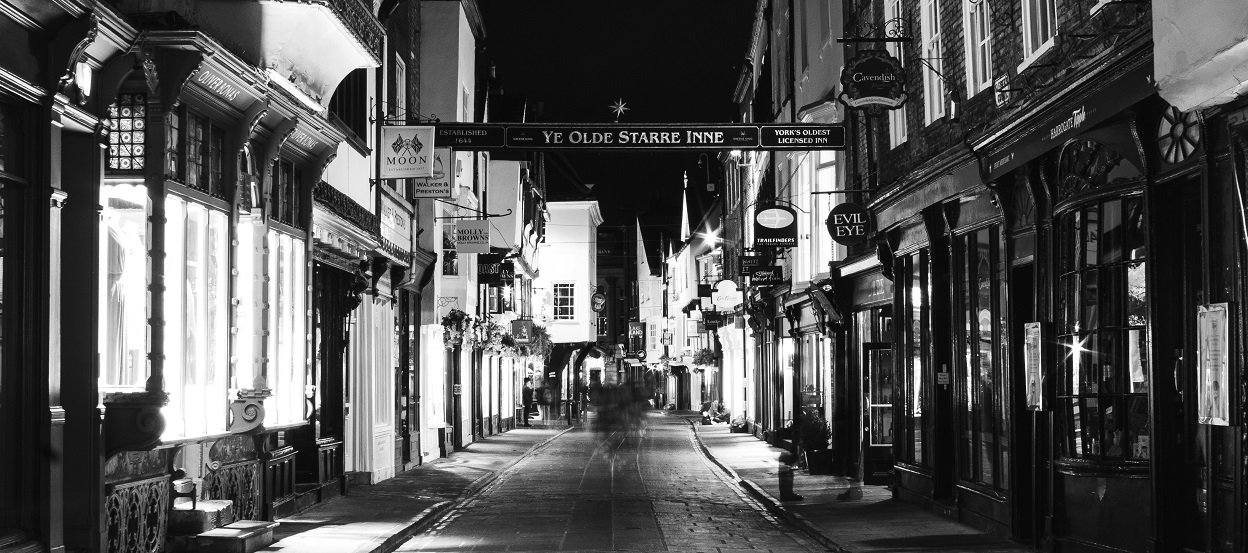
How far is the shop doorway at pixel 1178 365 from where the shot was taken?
10.5 metres

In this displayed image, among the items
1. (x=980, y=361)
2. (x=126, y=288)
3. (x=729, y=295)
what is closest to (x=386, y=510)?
(x=126, y=288)

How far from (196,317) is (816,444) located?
14747 millimetres

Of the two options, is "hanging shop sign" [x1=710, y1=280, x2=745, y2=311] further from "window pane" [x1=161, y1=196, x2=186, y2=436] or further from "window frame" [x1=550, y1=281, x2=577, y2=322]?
"window pane" [x1=161, y1=196, x2=186, y2=436]

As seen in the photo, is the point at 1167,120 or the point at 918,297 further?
the point at 918,297

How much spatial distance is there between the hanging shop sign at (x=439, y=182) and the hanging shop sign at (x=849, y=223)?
7.75 metres

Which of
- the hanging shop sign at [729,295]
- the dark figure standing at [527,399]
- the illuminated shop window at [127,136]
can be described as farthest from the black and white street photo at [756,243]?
the dark figure standing at [527,399]

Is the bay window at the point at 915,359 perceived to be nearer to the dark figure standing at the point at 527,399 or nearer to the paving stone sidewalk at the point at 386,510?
the paving stone sidewalk at the point at 386,510

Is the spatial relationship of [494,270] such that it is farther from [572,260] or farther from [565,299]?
[572,260]

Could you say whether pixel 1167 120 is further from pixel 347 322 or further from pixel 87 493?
pixel 347 322

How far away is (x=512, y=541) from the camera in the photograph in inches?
571

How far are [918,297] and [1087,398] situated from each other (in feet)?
20.0

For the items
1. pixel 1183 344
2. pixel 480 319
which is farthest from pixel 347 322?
pixel 480 319

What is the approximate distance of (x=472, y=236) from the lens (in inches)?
1238

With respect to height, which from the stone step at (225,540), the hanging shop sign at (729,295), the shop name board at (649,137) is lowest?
the stone step at (225,540)
